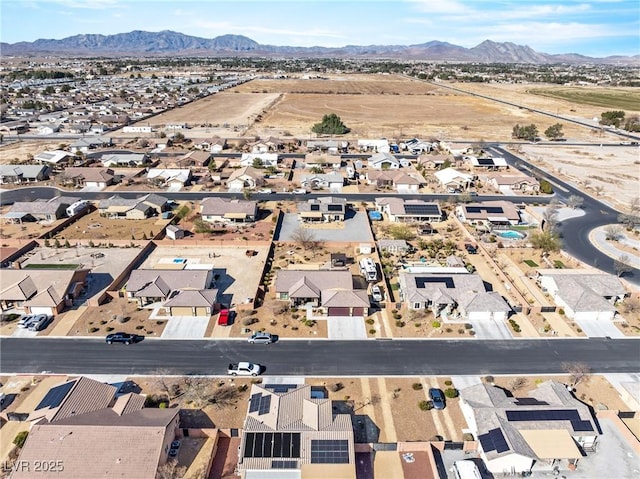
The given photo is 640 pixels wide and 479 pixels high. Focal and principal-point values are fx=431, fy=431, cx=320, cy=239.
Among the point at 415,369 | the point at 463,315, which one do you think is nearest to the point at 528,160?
the point at 463,315

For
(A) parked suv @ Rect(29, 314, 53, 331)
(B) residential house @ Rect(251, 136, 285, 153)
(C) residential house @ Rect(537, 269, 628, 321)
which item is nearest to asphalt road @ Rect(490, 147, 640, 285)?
(C) residential house @ Rect(537, 269, 628, 321)

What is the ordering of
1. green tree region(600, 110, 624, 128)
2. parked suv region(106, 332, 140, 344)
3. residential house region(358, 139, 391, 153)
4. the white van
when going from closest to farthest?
the white van < parked suv region(106, 332, 140, 344) < residential house region(358, 139, 391, 153) < green tree region(600, 110, 624, 128)

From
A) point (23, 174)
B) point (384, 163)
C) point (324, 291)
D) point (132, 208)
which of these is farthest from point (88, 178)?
point (384, 163)

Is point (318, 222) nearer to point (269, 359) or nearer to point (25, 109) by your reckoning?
point (269, 359)

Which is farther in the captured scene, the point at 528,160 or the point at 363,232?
the point at 528,160

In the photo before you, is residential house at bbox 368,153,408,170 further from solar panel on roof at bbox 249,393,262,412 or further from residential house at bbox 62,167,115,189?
solar panel on roof at bbox 249,393,262,412

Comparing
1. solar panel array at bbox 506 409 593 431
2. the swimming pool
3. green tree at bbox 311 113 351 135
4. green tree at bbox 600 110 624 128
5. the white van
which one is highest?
green tree at bbox 600 110 624 128

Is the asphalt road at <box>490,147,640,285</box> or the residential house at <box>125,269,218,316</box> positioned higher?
the asphalt road at <box>490,147,640,285</box>
